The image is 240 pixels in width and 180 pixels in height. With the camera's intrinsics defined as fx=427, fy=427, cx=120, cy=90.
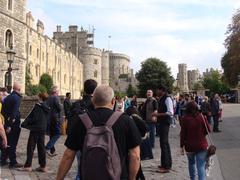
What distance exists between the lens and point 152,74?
6719cm

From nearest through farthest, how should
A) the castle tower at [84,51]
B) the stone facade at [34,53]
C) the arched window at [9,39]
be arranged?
the stone facade at [34,53] < the arched window at [9,39] < the castle tower at [84,51]

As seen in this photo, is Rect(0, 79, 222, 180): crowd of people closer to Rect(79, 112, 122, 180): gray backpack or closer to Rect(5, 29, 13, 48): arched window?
Rect(79, 112, 122, 180): gray backpack

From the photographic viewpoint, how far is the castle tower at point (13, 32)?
2905cm

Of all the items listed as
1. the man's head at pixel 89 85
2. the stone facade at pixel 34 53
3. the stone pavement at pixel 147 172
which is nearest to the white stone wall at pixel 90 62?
the stone facade at pixel 34 53

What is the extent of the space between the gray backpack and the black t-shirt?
0.30 ft

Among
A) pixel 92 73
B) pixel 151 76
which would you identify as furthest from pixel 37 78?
pixel 92 73

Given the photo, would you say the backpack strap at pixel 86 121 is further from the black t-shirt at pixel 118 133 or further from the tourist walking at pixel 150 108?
the tourist walking at pixel 150 108

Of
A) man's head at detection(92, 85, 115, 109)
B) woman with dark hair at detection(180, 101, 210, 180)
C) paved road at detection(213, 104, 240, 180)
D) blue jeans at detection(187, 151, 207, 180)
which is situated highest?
man's head at detection(92, 85, 115, 109)

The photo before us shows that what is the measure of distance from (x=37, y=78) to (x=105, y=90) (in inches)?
2197

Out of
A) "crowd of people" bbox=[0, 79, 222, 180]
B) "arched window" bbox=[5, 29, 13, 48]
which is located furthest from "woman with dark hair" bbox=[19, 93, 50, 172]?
"arched window" bbox=[5, 29, 13, 48]

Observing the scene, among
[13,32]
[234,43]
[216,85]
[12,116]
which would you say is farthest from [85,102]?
[216,85]

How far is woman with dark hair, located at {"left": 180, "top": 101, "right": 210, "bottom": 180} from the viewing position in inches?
267

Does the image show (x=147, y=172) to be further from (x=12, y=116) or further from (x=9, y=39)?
(x=9, y=39)

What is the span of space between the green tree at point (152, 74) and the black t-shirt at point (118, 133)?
2449 inches
